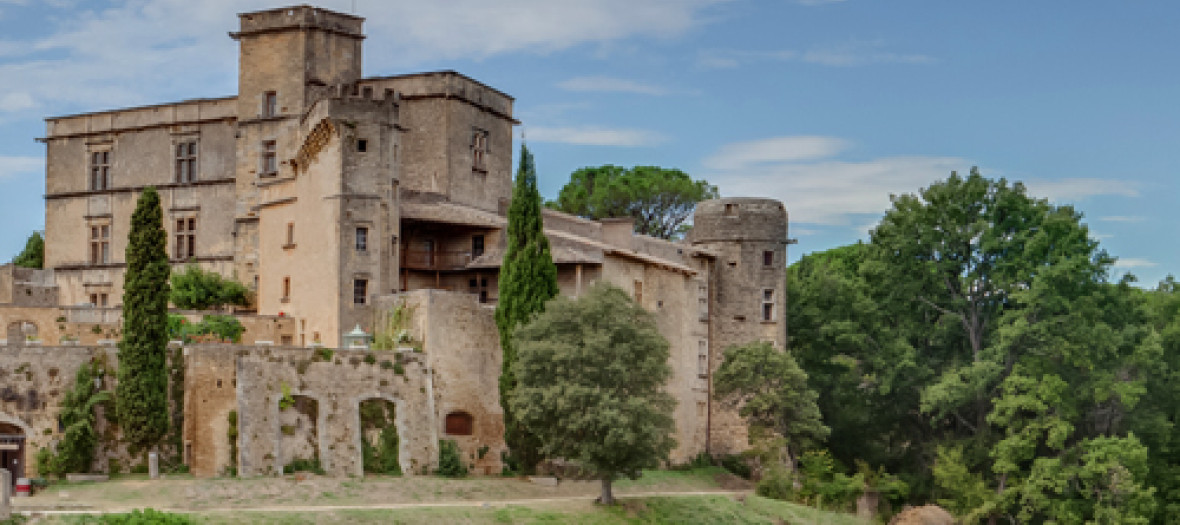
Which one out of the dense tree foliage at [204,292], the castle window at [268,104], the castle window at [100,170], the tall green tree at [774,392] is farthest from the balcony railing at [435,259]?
the castle window at [100,170]

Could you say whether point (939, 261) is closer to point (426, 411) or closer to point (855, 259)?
point (855, 259)

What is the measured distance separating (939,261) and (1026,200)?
374 cm

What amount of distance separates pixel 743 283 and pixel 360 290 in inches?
618

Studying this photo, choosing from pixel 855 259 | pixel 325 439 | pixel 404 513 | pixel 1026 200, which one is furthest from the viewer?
pixel 855 259

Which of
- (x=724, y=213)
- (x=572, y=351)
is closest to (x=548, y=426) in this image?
(x=572, y=351)

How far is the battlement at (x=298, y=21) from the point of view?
186 feet

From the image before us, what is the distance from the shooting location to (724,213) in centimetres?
5850

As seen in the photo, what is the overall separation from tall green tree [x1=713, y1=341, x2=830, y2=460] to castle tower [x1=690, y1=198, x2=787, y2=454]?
122 inches

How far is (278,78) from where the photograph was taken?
5744cm

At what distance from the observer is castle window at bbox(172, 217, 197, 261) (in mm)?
59875

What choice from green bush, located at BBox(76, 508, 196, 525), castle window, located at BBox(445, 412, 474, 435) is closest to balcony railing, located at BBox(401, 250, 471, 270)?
castle window, located at BBox(445, 412, 474, 435)

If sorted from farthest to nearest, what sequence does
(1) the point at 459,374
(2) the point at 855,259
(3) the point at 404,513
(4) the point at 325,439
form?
(2) the point at 855,259 < (1) the point at 459,374 < (4) the point at 325,439 < (3) the point at 404,513

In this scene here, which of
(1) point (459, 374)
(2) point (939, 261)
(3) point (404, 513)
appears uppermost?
(2) point (939, 261)

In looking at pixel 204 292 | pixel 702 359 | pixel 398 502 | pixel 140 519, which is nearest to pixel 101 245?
pixel 204 292
